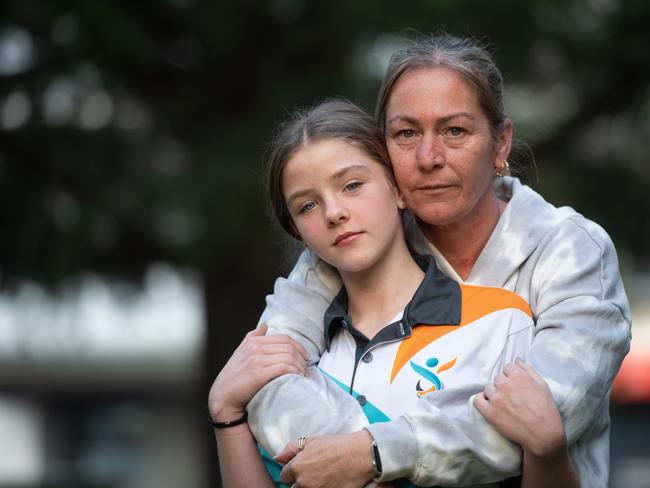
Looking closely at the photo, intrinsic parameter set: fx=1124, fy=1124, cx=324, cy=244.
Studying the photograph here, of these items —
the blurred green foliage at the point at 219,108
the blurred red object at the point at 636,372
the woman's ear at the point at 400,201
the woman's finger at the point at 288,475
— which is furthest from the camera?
the blurred red object at the point at 636,372

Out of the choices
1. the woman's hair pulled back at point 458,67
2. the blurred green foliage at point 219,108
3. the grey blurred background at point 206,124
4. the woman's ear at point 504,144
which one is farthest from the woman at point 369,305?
the blurred green foliage at point 219,108

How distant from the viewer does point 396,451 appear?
2256mm

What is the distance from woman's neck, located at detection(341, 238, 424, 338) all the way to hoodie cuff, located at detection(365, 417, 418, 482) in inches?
13.1

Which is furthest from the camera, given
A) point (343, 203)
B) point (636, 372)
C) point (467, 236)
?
point (636, 372)

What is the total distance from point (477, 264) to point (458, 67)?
46cm

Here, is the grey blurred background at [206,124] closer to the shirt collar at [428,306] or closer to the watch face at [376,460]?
the shirt collar at [428,306]

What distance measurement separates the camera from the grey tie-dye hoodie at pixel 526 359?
227 cm

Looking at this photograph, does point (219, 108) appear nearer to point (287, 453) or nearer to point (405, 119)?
point (405, 119)

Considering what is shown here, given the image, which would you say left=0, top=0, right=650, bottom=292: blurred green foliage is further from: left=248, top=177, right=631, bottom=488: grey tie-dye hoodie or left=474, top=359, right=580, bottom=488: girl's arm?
left=474, top=359, right=580, bottom=488: girl's arm

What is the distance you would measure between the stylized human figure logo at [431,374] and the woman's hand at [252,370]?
10.7 inches

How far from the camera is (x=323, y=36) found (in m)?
7.26

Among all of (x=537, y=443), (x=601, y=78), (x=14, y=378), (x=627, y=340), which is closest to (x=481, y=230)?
(x=627, y=340)

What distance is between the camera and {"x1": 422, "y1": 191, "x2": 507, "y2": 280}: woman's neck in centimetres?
268

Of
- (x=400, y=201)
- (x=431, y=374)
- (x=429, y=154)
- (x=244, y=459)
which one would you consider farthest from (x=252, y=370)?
(x=429, y=154)
